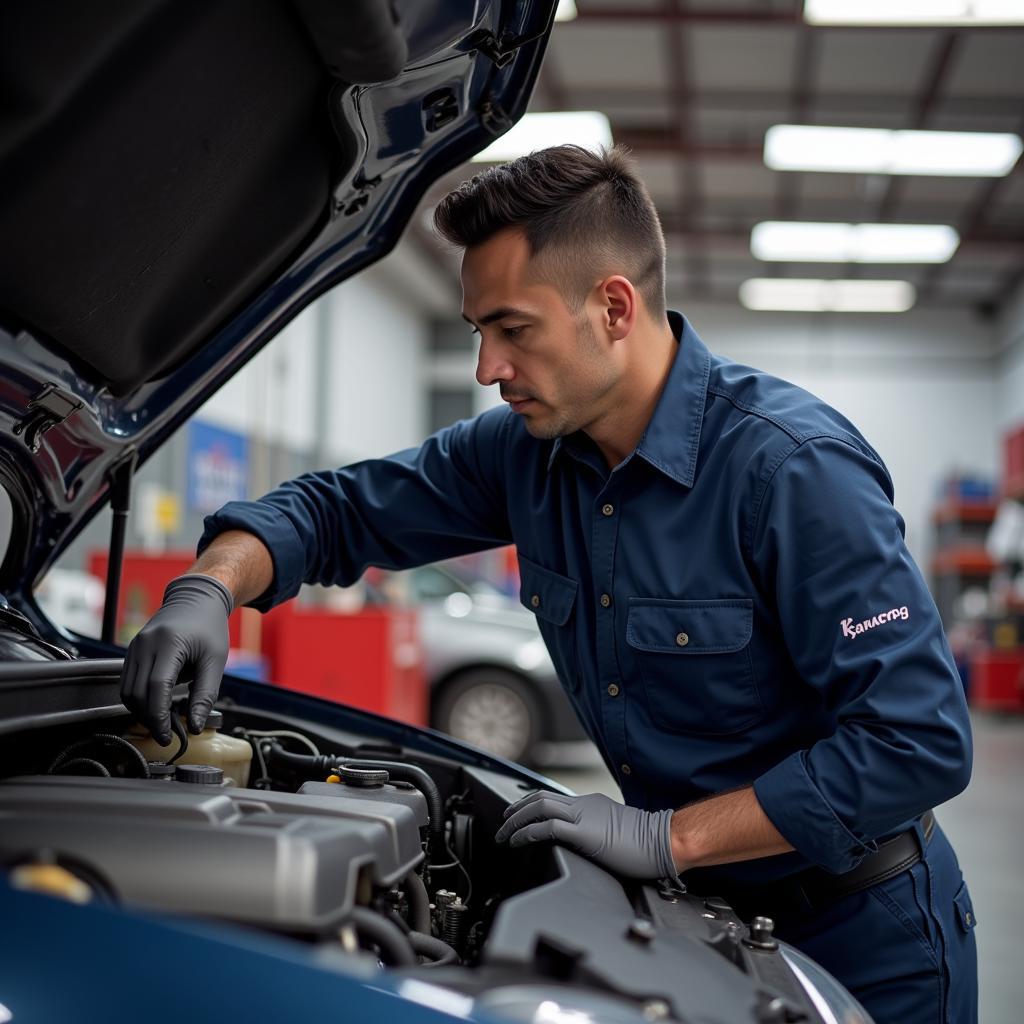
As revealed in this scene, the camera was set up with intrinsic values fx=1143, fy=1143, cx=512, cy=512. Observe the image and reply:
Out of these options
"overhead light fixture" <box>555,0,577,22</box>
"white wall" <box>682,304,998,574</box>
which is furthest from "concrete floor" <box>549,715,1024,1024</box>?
"white wall" <box>682,304,998,574</box>

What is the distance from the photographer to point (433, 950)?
102 cm

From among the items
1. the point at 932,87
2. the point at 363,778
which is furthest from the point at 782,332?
the point at 363,778

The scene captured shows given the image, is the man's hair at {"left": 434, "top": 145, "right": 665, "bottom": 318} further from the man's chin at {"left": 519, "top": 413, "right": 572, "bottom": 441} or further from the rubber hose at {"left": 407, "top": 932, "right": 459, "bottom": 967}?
the rubber hose at {"left": 407, "top": 932, "right": 459, "bottom": 967}

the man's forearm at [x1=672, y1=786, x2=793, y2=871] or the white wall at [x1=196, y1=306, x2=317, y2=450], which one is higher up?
the white wall at [x1=196, y1=306, x2=317, y2=450]

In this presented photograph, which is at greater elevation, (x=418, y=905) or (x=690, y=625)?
(x=690, y=625)

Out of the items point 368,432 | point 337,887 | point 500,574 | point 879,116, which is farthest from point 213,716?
point 500,574

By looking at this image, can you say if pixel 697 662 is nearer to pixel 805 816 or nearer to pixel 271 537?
pixel 805 816

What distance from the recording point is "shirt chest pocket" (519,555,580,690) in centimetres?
158

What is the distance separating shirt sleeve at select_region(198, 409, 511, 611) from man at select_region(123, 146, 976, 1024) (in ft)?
0.40

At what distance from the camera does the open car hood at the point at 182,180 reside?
3.46 feet

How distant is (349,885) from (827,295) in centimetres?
1258

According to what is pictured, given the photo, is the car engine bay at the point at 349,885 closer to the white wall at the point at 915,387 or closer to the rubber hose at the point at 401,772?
the rubber hose at the point at 401,772

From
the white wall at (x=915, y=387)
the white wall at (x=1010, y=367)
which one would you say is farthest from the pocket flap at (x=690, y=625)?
the white wall at (x=915, y=387)

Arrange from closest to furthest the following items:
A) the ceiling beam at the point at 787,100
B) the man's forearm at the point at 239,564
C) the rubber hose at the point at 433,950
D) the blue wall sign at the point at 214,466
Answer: the rubber hose at the point at 433,950, the man's forearm at the point at 239,564, the ceiling beam at the point at 787,100, the blue wall sign at the point at 214,466
